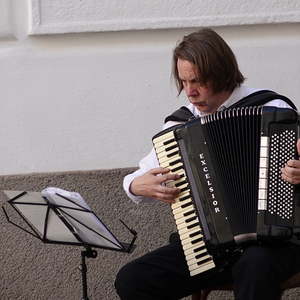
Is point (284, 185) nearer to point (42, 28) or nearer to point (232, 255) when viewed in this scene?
point (232, 255)

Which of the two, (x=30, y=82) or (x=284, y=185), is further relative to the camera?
(x=30, y=82)

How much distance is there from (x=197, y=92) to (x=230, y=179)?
431 mm

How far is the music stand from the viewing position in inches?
152

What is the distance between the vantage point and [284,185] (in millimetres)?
3740

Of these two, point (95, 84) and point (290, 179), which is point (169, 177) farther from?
point (95, 84)

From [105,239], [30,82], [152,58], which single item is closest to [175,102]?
[152,58]

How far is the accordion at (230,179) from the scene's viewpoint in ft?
12.3

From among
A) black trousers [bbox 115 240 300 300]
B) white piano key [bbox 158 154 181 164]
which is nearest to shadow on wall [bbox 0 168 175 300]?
black trousers [bbox 115 240 300 300]

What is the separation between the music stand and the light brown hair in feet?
2.29

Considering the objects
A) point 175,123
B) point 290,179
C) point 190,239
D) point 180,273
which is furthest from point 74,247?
point 290,179

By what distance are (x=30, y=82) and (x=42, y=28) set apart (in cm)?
27

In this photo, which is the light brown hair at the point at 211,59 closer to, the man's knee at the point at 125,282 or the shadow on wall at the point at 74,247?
the man's knee at the point at 125,282

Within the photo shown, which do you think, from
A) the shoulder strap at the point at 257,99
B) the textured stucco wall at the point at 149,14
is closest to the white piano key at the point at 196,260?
the shoulder strap at the point at 257,99

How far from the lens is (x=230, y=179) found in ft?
12.6
